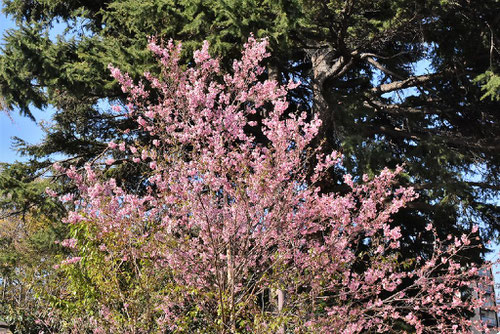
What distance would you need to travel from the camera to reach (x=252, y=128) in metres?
9.74

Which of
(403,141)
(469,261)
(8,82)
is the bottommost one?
(469,261)

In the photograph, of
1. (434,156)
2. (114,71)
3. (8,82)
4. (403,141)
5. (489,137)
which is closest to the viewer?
(114,71)

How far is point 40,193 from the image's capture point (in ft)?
27.8

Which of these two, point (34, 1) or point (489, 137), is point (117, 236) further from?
point (34, 1)

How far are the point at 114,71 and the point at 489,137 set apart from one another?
7.02 m

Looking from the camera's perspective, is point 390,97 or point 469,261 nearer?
point 469,261

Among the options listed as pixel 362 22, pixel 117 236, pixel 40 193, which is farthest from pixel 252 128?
pixel 117 236

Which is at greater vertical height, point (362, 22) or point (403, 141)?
point (362, 22)

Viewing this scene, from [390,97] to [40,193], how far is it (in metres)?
7.79

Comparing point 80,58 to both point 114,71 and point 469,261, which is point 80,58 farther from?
point 469,261

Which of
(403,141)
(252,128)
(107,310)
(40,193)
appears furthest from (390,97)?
(107,310)

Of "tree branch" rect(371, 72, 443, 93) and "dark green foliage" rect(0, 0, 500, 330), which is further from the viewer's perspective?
"tree branch" rect(371, 72, 443, 93)

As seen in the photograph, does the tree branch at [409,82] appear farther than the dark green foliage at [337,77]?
Yes

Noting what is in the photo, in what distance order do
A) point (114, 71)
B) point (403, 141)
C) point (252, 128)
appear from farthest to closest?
point (403, 141), point (252, 128), point (114, 71)
